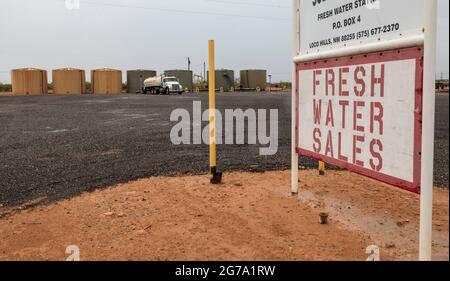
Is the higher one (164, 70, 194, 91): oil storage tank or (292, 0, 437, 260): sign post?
(164, 70, 194, 91): oil storage tank

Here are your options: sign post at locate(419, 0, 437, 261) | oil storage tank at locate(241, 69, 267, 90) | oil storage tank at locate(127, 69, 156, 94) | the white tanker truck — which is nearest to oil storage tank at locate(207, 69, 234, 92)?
oil storage tank at locate(241, 69, 267, 90)

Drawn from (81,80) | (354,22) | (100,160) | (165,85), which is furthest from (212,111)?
(81,80)

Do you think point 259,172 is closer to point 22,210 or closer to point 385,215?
point 385,215

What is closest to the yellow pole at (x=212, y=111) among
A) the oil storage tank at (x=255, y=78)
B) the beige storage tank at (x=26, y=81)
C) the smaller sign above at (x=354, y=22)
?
the smaller sign above at (x=354, y=22)

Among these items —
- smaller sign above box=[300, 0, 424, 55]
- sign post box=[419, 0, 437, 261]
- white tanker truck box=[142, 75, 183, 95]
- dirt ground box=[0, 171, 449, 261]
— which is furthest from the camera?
white tanker truck box=[142, 75, 183, 95]

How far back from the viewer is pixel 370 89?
11.7 ft

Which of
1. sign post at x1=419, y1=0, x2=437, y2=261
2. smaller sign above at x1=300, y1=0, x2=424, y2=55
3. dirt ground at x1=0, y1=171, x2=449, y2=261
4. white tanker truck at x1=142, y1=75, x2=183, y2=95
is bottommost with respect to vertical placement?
dirt ground at x1=0, y1=171, x2=449, y2=261

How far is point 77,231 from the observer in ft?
13.3

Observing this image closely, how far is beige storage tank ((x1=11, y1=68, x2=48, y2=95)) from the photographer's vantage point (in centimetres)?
5300

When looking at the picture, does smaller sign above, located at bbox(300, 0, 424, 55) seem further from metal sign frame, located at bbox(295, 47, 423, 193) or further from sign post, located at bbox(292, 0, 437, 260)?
metal sign frame, located at bbox(295, 47, 423, 193)

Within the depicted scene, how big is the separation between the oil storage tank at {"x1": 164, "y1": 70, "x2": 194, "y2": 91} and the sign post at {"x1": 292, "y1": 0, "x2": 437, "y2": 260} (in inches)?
2192

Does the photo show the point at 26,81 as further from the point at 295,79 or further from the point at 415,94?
the point at 415,94

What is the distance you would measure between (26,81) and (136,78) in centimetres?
1320
